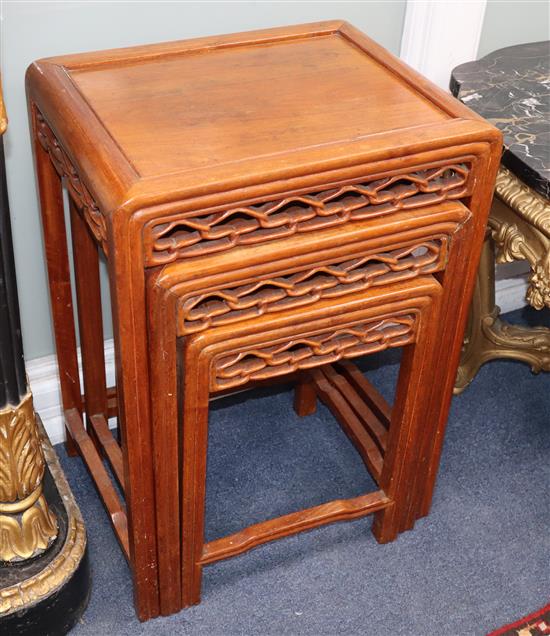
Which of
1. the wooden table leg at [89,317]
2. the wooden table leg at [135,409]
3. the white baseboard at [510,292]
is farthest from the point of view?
the white baseboard at [510,292]

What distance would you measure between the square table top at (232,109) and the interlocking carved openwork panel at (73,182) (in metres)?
0.05

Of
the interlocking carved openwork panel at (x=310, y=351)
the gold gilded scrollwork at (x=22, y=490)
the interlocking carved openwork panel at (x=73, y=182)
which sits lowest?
the gold gilded scrollwork at (x=22, y=490)

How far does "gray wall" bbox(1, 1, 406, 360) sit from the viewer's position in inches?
60.7

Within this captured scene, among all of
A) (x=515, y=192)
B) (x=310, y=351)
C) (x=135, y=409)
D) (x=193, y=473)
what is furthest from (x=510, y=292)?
(x=135, y=409)

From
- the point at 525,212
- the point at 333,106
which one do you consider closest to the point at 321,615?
the point at 525,212

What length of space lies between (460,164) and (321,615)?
32.5 inches

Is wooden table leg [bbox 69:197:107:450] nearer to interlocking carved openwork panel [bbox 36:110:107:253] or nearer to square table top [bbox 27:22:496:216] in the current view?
interlocking carved openwork panel [bbox 36:110:107:253]

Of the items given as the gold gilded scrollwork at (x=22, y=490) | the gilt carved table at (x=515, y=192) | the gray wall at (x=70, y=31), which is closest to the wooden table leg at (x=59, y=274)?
the gray wall at (x=70, y=31)

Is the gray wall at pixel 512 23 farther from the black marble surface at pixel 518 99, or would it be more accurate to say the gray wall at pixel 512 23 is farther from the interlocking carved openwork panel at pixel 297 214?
the interlocking carved openwork panel at pixel 297 214

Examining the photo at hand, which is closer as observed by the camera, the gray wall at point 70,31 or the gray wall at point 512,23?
the gray wall at point 70,31

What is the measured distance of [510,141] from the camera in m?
1.58

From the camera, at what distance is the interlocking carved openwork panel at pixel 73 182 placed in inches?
49.5

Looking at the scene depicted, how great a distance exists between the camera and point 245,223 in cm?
124

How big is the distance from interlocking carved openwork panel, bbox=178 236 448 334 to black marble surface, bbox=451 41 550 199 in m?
0.26
